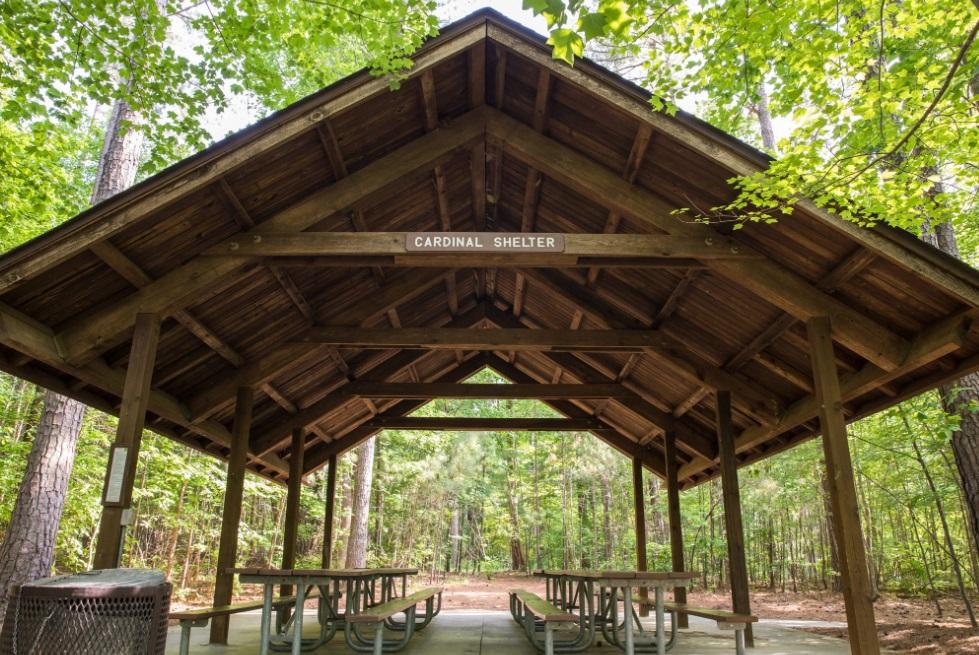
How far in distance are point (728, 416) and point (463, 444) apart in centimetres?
1452

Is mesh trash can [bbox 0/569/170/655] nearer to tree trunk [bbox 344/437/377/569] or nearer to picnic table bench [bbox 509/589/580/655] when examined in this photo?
picnic table bench [bbox 509/589/580/655]

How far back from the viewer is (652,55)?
16.5 feet

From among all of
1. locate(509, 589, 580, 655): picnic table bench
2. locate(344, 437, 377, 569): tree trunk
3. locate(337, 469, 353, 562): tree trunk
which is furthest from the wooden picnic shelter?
locate(337, 469, 353, 562): tree trunk

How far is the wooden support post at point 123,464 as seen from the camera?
15.0 ft

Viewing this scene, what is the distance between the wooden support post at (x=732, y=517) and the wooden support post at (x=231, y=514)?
5.46 meters

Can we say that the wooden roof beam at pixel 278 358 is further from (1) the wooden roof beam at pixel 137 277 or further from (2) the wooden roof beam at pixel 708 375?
(2) the wooden roof beam at pixel 708 375

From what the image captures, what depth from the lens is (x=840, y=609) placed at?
39.7ft

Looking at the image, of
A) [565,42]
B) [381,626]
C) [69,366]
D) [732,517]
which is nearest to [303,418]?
[69,366]

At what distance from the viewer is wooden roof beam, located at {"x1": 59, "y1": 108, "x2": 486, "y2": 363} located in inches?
206

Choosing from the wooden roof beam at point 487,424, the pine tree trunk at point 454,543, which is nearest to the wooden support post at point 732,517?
the wooden roof beam at point 487,424

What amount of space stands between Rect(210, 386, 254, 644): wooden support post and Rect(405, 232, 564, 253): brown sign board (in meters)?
3.57

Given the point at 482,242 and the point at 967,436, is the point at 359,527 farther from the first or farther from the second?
the point at 967,436

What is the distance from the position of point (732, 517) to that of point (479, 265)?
438 cm

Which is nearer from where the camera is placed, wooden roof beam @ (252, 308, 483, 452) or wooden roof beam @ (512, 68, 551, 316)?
wooden roof beam @ (512, 68, 551, 316)
